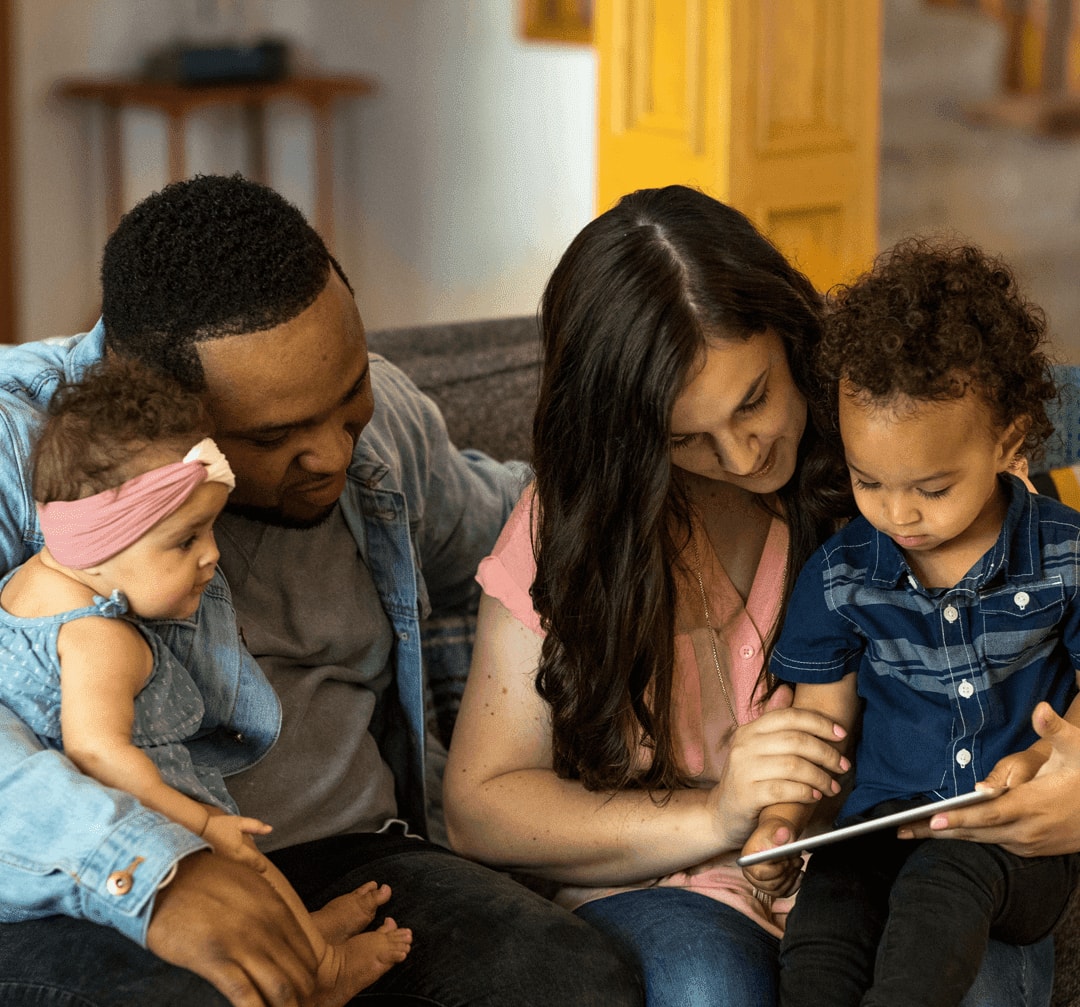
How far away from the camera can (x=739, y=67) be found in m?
3.31

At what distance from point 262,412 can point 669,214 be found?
1.41ft

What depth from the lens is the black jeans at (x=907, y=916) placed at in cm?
124

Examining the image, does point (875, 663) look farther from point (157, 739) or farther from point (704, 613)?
point (157, 739)

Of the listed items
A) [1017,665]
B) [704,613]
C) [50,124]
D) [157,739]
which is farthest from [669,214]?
[50,124]

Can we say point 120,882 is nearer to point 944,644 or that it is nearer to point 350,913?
point 350,913

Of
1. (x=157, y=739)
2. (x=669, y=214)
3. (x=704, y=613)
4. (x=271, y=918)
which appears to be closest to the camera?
(x=271, y=918)

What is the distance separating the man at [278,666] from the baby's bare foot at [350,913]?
0.03 metres

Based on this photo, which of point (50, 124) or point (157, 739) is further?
point (50, 124)

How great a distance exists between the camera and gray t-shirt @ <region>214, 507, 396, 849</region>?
60.4 inches

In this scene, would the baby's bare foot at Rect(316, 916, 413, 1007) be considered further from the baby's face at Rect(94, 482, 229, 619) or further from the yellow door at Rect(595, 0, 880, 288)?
the yellow door at Rect(595, 0, 880, 288)

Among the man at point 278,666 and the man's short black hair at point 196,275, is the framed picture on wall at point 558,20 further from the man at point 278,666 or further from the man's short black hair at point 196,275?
the man's short black hair at point 196,275

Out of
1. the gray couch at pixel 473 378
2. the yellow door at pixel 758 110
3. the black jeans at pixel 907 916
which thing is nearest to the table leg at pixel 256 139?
the yellow door at pixel 758 110

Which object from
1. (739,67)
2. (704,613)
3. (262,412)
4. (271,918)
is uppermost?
(739,67)

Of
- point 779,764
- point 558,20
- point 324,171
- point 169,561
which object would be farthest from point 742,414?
point 324,171
